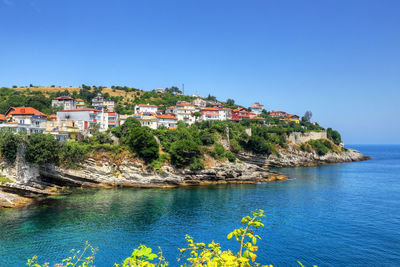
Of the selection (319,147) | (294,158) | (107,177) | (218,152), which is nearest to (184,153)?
(218,152)

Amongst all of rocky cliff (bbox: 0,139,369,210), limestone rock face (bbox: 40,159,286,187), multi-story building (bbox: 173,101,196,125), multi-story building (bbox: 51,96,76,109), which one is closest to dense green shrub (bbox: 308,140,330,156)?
rocky cliff (bbox: 0,139,369,210)

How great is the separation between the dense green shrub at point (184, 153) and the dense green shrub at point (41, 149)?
18.3 metres

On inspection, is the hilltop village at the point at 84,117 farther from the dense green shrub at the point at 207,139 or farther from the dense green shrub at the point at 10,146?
the dense green shrub at the point at 207,139

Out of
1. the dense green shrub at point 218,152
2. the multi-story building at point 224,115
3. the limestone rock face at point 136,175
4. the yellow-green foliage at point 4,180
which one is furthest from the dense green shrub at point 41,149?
the multi-story building at point 224,115

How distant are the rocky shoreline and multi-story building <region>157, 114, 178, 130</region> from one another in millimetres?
26515

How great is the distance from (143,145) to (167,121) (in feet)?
91.9

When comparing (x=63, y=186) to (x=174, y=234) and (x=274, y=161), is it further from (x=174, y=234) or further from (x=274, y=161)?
(x=274, y=161)

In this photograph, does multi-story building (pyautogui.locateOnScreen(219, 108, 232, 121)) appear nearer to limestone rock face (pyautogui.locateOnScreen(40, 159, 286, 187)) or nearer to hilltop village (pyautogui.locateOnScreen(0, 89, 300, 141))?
hilltop village (pyautogui.locateOnScreen(0, 89, 300, 141))

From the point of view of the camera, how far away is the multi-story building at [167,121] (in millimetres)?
69312

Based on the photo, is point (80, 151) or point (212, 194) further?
point (80, 151)

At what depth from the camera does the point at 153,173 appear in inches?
1697

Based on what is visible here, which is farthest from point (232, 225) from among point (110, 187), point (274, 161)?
point (274, 161)

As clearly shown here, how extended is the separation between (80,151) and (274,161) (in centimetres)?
4917

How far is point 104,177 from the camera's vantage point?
4169cm
